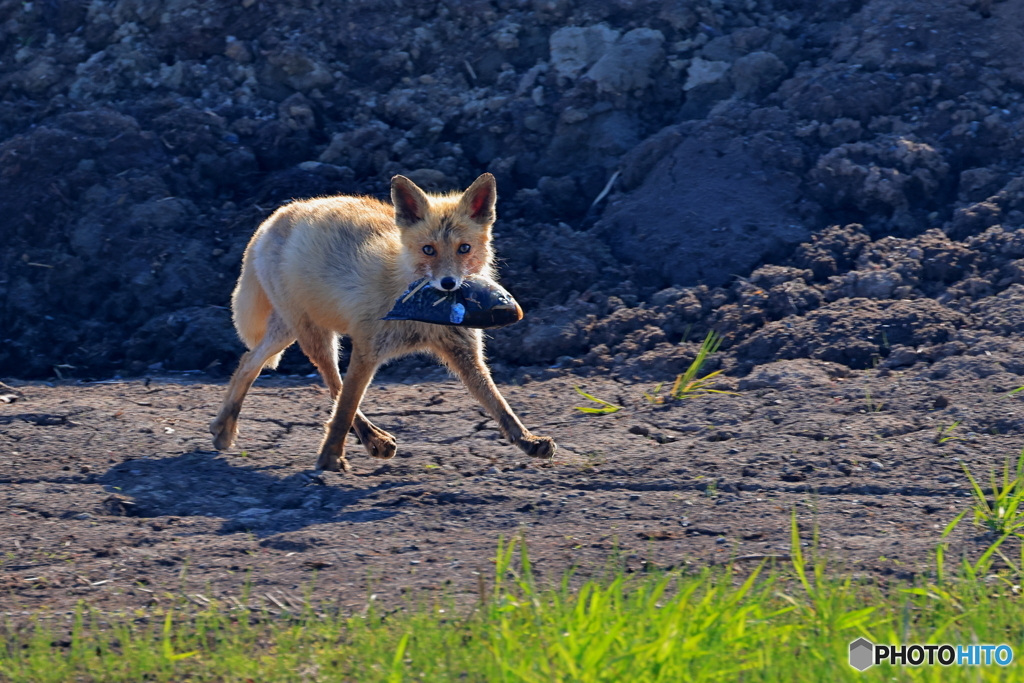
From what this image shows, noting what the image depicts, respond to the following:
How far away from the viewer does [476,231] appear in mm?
5141

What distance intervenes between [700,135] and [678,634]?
578cm

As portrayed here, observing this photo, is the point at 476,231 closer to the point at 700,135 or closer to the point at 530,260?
the point at 530,260

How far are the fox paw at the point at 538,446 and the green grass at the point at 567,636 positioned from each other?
1.43m

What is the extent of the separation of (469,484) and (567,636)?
1.84 m

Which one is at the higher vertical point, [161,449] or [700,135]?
[700,135]

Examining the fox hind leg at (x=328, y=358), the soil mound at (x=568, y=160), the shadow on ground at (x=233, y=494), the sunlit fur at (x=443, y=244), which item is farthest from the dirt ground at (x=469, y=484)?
the sunlit fur at (x=443, y=244)

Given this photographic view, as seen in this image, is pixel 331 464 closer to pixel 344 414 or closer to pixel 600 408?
pixel 344 414

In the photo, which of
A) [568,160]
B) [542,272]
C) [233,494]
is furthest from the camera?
[568,160]

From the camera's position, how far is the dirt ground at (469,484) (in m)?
3.69

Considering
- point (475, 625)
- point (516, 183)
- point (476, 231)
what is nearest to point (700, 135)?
point (516, 183)

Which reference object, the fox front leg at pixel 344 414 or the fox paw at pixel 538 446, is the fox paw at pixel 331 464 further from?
the fox paw at pixel 538 446

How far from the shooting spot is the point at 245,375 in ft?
18.5

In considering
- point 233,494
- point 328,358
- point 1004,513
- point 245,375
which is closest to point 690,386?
point 328,358

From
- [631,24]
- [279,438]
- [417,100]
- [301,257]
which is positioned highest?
[631,24]
